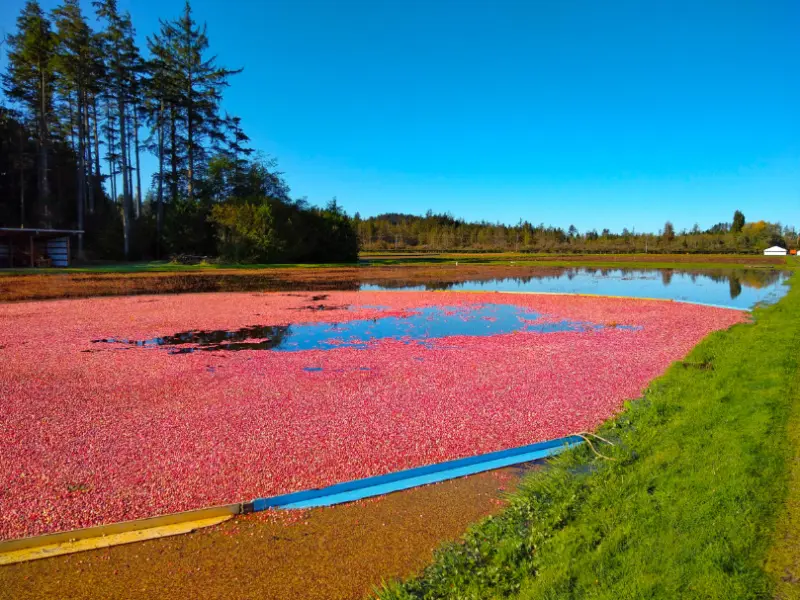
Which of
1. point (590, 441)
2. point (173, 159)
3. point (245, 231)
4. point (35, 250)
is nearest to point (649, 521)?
point (590, 441)

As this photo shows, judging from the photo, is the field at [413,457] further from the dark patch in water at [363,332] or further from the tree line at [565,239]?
the tree line at [565,239]

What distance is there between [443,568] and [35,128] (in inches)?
2142

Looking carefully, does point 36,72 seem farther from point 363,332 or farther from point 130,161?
point 363,332

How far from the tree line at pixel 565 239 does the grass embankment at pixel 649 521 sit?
266ft

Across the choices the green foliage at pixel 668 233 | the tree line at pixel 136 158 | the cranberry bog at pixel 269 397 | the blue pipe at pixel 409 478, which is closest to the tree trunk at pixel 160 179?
the tree line at pixel 136 158

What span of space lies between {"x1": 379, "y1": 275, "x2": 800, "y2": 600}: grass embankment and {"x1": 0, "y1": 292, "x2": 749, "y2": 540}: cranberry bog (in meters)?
0.91

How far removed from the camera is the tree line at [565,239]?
8619 cm

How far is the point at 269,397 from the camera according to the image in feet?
20.5

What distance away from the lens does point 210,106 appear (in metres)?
45.5

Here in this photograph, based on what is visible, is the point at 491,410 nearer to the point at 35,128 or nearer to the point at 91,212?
the point at 91,212

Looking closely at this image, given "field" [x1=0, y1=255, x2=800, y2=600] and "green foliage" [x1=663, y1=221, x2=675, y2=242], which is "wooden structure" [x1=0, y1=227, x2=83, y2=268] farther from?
"green foliage" [x1=663, y1=221, x2=675, y2=242]

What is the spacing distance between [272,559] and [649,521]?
7.88ft

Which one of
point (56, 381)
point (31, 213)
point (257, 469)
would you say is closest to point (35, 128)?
point (31, 213)

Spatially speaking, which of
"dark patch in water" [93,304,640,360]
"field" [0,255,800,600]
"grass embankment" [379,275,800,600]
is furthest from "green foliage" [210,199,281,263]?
"grass embankment" [379,275,800,600]
